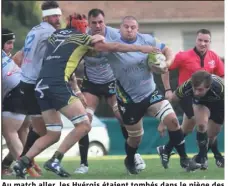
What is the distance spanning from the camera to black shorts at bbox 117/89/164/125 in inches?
448

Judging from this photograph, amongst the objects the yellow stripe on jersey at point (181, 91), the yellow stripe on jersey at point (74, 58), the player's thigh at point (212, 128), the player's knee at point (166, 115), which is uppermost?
the yellow stripe on jersey at point (74, 58)

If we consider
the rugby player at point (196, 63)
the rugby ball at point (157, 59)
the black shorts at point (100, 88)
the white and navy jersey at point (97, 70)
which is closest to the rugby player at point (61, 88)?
the rugby ball at point (157, 59)

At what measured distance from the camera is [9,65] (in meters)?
11.8

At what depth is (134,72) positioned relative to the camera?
11297 millimetres

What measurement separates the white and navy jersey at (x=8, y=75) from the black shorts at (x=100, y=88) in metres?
1.43

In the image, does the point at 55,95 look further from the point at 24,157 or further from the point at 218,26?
the point at 218,26

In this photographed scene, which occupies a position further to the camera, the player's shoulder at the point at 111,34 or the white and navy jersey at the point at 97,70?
the white and navy jersey at the point at 97,70

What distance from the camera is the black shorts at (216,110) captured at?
40.5 ft

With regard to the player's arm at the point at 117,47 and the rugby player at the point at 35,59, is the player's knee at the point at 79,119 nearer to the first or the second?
the player's arm at the point at 117,47

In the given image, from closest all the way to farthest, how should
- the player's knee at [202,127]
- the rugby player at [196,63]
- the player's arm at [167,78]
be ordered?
the player's knee at [202,127], the player's arm at [167,78], the rugby player at [196,63]

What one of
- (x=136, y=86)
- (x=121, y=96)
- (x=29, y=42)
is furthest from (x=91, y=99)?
(x=29, y=42)

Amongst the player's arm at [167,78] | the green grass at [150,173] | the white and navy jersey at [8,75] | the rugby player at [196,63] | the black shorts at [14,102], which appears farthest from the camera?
the rugby player at [196,63]

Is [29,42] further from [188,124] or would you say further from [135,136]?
[188,124]

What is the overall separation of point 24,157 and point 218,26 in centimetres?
3128
